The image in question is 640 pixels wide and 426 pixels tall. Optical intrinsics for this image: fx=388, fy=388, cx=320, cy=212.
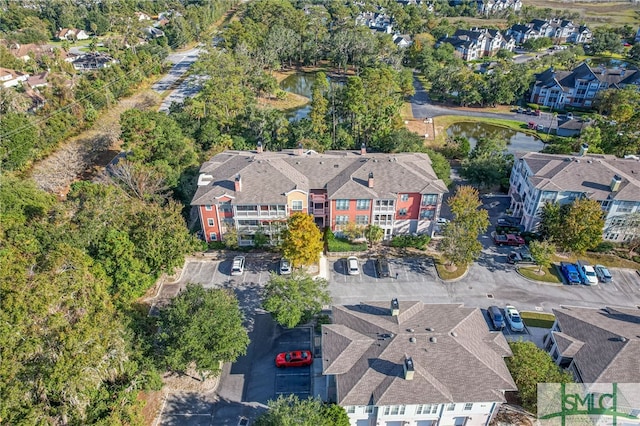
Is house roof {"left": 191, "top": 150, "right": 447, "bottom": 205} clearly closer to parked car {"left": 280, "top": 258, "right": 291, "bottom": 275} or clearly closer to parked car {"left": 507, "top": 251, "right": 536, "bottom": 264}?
parked car {"left": 280, "top": 258, "right": 291, "bottom": 275}

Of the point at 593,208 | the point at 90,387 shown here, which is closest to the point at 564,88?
the point at 593,208

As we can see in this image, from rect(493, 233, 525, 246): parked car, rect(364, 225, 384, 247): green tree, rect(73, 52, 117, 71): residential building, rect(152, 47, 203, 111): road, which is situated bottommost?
rect(493, 233, 525, 246): parked car

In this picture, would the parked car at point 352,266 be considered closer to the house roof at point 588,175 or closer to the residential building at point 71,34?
the house roof at point 588,175

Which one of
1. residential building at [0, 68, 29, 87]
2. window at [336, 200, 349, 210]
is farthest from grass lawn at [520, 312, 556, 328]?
residential building at [0, 68, 29, 87]

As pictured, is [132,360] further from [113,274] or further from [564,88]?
[564,88]

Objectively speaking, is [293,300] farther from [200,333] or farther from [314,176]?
[314,176]
